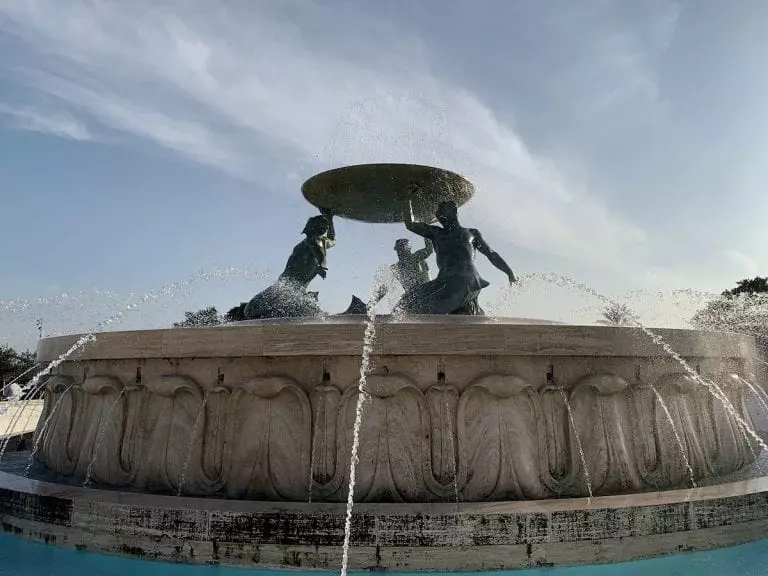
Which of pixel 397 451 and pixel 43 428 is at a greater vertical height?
pixel 43 428

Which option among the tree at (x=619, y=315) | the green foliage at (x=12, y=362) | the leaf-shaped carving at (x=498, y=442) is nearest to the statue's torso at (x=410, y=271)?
the tree at (x=619, y=315)

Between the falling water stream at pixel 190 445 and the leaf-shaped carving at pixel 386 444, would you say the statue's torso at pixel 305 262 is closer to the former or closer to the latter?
the falling water stream at pixel 190 445

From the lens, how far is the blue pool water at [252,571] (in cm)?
456

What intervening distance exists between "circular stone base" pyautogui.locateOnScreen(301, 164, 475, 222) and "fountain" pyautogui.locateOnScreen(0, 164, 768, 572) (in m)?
5.10

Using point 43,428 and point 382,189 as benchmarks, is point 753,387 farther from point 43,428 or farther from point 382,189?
point 43,428

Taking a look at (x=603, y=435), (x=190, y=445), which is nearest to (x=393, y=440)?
(x=190, y=445)

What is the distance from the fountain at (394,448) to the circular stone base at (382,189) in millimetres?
→ 5103

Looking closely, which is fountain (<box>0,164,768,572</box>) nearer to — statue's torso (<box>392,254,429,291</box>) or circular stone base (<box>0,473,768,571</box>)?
circular stone base (<box>0,473,768,571</box>)

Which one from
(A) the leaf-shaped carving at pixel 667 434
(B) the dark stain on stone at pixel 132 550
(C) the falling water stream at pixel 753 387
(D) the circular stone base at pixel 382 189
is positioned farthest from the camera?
(D) the circular stone base at pixel 382 189

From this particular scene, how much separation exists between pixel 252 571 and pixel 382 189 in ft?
24.7

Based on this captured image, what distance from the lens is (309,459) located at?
5758 mm

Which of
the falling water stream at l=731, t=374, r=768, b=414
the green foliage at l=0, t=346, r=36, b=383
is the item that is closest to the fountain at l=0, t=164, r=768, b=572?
the falling water stream at l=731, t=374, r=768, b=414

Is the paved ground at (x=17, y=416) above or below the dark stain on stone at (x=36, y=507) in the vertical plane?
above

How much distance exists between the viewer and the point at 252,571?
4613 millimetres
